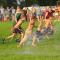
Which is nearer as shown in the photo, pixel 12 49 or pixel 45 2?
pixel 12 49

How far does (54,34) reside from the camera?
13508mm

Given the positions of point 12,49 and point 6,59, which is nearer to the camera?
point 6,59

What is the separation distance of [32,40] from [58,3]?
723cm

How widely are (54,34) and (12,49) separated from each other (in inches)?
151

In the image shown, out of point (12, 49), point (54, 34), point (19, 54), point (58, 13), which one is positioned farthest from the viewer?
point (58, 13)

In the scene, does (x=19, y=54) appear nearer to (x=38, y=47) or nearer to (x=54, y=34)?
(x=38, y=47)

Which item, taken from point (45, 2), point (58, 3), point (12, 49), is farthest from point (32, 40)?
point (58, 3)

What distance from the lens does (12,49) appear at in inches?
393

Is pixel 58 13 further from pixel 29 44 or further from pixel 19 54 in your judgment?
pixel 19 54

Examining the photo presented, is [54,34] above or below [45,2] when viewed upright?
below

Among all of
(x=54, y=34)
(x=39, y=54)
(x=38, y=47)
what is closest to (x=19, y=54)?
(x=39, y=54)

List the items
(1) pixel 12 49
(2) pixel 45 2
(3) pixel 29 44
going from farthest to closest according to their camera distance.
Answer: (2) pixel 45 2 < (3) pixel 29 44 < (1) pixel 12 49

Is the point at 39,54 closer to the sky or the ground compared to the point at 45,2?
closer to the ground

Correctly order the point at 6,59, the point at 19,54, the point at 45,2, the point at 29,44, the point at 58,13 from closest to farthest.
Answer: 1. the point at 6,59
2. the point at 19,54
3. the point at 29,44
4. the point at 45,2
5. the point at 58,13
